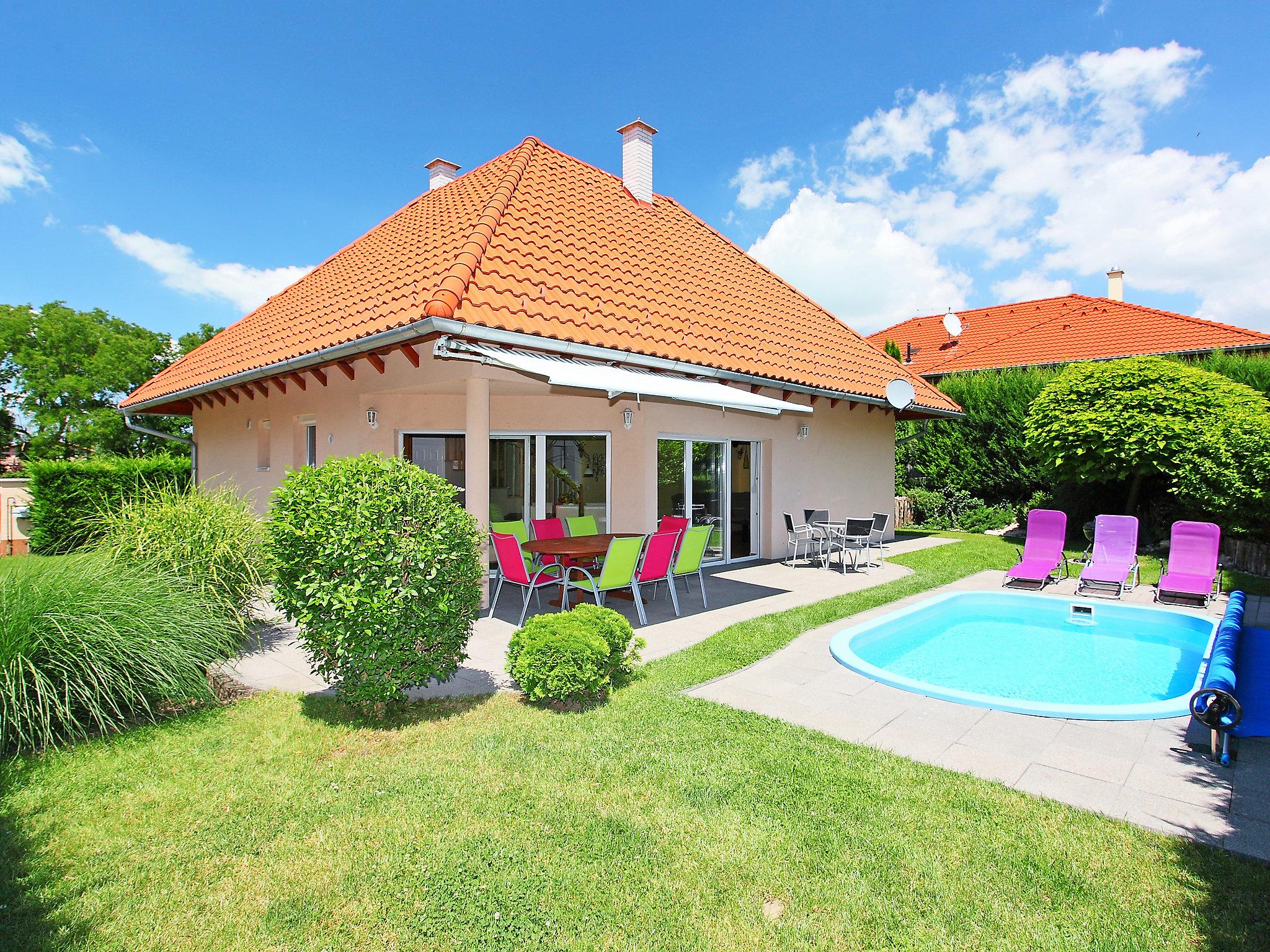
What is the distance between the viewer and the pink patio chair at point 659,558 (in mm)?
9750

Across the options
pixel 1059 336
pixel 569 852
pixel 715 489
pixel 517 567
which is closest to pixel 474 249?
pixel 517 567

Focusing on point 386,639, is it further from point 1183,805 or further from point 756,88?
point 756,88

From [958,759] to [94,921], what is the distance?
5.51 metres

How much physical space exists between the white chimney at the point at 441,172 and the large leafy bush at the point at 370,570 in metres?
14.9

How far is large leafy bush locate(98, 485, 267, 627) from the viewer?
7.92 metres

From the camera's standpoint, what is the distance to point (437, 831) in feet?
13.3

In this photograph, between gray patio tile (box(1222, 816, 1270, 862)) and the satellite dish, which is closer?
gray patio tile (box(1222, 816, 1270, 862))

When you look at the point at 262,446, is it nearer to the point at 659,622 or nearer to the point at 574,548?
the point at 574,548

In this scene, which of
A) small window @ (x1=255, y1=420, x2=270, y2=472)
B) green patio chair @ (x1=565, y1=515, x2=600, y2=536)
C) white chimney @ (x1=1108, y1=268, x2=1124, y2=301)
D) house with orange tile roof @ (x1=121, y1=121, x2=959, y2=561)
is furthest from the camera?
white chimney @ (x1=1108, y1=268, x2=1124, y2=301)

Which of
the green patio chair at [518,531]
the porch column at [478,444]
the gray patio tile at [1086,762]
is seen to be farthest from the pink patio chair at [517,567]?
the gray patio tile at [1086,762]

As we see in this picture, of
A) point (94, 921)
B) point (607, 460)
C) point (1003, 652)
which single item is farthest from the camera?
point (607, 460)

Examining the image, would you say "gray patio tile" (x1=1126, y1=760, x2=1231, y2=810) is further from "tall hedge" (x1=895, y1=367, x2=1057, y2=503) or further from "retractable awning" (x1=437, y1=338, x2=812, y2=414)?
"tall hedge" (x1=895, y1=367, x2=1057, y2=503)

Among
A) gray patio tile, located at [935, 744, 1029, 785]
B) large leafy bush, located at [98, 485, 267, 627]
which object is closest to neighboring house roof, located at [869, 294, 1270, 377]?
gray patio tile, located at [935, 744, 1029, 785]

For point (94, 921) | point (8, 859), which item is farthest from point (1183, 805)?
point (8, 859)
